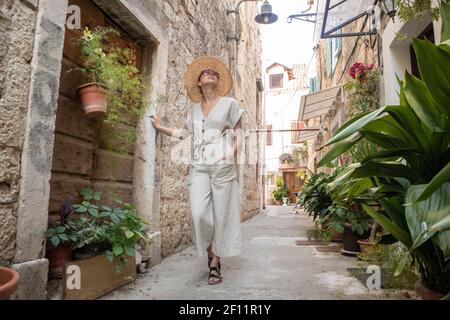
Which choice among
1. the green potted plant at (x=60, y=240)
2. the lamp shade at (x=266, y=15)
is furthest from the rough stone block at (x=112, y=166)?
the lamp shade at (x=266, y=15)

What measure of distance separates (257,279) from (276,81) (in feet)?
79.4

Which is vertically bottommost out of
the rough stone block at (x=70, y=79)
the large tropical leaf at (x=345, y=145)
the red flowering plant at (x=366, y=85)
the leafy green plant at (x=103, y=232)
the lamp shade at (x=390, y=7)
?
the leafy green plant at (x=103, y=232)

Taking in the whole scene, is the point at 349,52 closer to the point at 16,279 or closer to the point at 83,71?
the point at 83,71

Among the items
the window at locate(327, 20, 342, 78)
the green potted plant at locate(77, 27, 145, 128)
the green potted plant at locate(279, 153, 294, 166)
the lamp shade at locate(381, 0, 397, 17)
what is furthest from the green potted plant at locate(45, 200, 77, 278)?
the green potted plant at locate(279, 153, 294, 166)

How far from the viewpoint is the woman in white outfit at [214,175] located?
2650 mm

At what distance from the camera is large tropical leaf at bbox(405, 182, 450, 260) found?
45.4 inches

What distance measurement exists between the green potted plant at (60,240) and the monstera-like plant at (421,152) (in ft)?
4.83

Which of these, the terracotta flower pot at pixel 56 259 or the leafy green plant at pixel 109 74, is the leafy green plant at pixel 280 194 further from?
the terracotta flower pot at pixel 56 259

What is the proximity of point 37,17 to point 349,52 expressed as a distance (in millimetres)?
5493

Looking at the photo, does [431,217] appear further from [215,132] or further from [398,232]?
[215,132]

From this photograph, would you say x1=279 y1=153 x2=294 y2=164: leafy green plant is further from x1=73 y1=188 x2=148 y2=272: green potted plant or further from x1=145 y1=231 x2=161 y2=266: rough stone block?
x1=73 y1=188 x2=148 y2=272: green potted plant

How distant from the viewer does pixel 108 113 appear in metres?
2.50
